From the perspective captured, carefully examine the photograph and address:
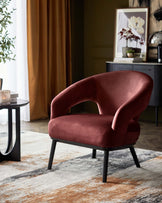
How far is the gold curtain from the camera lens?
A: 17.4 feet

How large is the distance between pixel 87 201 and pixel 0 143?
1.73m

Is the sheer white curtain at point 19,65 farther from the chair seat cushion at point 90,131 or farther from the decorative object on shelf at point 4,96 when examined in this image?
the chair seat cushion at point 90,131

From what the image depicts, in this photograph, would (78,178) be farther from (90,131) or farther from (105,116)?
(105,116)

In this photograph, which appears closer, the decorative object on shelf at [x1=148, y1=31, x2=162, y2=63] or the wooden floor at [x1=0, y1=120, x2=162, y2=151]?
the wooden floor at [x1=0, y1=120, x2=162, y2=151]

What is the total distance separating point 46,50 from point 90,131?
279cm

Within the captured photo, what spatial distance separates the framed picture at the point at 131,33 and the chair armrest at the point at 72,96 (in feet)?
6.88

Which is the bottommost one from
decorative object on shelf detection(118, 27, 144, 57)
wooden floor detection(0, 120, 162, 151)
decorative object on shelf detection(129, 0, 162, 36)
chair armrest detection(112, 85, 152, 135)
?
wooden floor detection(0, 120, 162, 151)

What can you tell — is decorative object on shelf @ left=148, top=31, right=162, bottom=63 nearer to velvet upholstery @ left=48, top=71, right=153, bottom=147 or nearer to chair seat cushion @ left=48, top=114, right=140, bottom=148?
velvet upholstery @ left=48, top=71, right=153, bottom=147

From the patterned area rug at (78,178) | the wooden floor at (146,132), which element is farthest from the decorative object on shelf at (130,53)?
the patterned area rug at (78,178)

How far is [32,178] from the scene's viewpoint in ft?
9.51

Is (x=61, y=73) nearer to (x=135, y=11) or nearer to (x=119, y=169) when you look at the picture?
(x=135, y=11)

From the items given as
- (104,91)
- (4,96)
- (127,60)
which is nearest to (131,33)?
(127,60)

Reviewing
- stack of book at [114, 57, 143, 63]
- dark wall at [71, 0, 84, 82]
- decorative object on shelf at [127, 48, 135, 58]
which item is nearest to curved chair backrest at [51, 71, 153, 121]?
stack of book at [114, 57, 143, 63]

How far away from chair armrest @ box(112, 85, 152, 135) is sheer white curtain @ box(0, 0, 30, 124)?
2600mm
